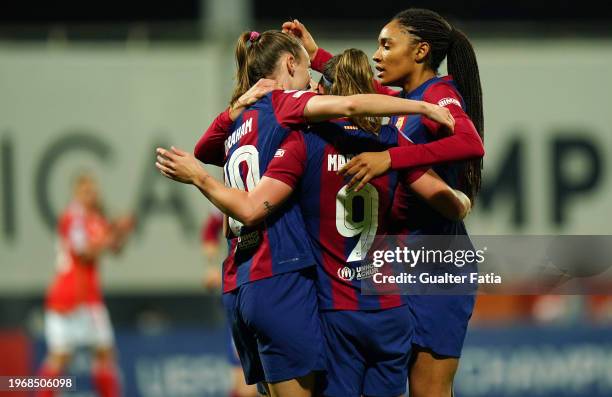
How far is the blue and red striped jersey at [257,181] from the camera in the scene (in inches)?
166

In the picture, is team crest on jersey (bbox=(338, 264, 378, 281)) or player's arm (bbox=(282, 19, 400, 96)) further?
player's arm (bbox=(282, 19, 400, 96))

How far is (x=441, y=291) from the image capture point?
4.50m

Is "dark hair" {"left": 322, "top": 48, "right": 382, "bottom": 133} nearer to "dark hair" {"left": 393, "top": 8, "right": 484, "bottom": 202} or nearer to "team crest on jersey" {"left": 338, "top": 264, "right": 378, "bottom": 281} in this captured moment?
"dark hair" {"left": 393, "top": 8, "right": 484, "bottom": 202}

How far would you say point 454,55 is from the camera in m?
4.63

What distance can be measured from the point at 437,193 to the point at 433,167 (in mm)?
249

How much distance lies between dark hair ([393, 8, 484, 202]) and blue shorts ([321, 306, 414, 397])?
2.40 ft

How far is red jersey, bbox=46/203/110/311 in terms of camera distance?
1080 centimetres

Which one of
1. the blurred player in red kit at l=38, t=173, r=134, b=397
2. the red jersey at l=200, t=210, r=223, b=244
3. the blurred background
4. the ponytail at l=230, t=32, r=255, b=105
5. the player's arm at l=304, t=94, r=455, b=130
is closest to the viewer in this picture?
the player's arm at l=304, t=94, r=455, b=130

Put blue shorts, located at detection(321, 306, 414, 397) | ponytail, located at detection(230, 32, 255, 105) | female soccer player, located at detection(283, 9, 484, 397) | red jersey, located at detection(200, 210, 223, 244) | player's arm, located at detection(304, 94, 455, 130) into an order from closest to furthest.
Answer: player's arm, located at detection(304, 94, 455, 130) → blue shorts, located at detection(321, 306, 414, 397) → female soccer player, located at detection(283, 9, 484, 397) → ponytail, located at detection(230, 32, 255, 105) → red jersey, located at detection(200, 210, 223, 244)

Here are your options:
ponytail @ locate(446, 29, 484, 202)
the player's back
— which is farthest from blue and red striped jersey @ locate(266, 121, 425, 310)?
ponytail @ locate(446, 29, 484, 202)

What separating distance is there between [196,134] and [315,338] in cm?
708

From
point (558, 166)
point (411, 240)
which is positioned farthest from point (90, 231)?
point (411, 240)

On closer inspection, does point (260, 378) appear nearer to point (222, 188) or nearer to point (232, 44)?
point (222, 188)

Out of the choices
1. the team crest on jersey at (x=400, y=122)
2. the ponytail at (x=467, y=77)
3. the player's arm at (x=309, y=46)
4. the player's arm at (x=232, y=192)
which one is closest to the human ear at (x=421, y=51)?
the ponytail at (x=467, y=77)
